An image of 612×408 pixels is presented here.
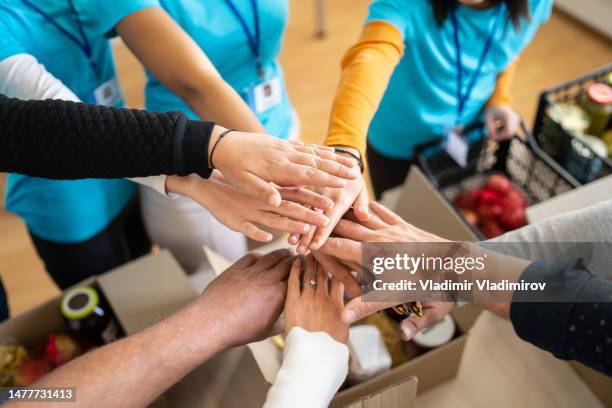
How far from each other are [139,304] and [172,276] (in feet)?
0.27

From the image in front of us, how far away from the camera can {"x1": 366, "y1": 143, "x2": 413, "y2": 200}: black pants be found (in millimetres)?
1624

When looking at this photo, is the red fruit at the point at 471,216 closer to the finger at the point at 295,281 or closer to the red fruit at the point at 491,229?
the red fruit at the point at 491,229

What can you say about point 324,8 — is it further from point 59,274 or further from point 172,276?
point 172,276

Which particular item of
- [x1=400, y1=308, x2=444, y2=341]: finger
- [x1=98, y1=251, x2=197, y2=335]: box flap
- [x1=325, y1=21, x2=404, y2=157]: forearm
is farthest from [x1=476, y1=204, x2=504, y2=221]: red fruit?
[x1=98, y1=251, x2=197, y2=335]: box flap

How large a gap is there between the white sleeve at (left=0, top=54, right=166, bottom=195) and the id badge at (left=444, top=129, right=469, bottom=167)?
79 cm

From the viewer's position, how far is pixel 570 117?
1629mm

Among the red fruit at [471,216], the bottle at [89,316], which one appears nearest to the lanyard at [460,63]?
the red fruit at [471,216]

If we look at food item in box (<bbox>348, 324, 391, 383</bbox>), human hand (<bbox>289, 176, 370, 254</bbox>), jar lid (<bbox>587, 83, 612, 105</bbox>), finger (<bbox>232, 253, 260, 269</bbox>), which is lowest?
jar lid (<bbox>587, 83, 612, 105</bbox>)

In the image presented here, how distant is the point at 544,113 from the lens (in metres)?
1.61

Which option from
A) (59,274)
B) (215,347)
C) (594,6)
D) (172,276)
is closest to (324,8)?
(594,6)

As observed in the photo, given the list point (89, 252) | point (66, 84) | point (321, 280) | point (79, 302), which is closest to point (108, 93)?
point (66, 84)

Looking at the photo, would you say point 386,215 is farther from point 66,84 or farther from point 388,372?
point 66,84

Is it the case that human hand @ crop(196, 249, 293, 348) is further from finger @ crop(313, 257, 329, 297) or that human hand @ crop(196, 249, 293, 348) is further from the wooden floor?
the wooden floor

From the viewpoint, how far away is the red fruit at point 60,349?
1.06m
